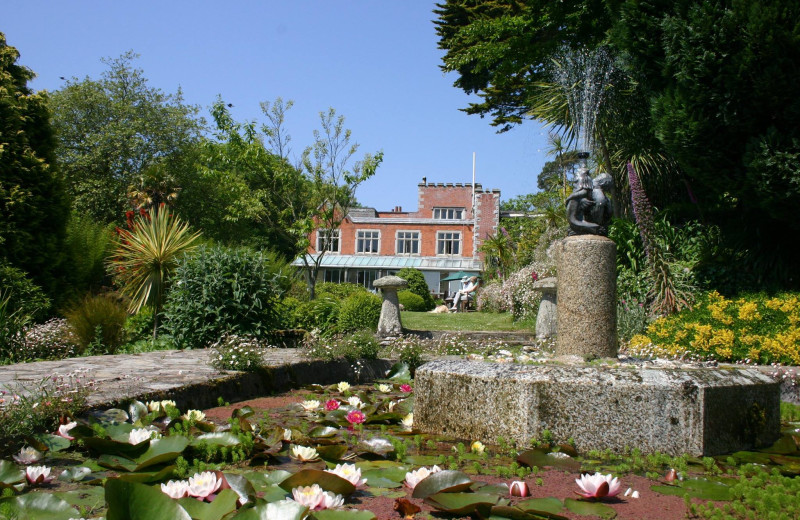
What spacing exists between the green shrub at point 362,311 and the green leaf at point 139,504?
977 centimetres

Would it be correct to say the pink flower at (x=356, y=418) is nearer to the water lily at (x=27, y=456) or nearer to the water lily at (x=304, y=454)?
the water lily at (x=304, y=454)

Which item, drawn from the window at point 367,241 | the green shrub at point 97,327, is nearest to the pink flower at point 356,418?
the green shrub at point 97,327

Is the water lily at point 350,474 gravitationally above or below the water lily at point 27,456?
above

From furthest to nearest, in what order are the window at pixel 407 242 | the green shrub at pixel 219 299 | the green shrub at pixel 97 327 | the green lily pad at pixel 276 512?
the window at pixel 407 242 → the green shrub at pixel 97 327 → the green shrub at pixel 219 299 → the green lily pad at pixel 276 512

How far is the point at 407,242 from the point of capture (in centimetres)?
4291

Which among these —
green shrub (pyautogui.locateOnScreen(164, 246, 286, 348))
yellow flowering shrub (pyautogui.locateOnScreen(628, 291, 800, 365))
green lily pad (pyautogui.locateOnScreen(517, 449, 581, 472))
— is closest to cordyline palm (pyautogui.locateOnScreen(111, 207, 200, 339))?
green shrub (pyautogui.locateOnScreen(164, 246, 286, 348))

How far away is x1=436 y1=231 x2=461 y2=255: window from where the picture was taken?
4238 centimetres

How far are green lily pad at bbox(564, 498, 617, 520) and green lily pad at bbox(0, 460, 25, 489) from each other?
2139 mm

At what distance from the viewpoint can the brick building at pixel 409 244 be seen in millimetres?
41000

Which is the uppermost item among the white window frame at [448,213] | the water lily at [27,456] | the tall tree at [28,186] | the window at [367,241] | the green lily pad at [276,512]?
the white window frame at [448,213]

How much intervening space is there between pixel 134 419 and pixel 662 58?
8.35 metres

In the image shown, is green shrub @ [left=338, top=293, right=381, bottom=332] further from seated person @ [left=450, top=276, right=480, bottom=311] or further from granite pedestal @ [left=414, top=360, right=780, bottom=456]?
seated person @ [left=450, top=276, right=480, bottom=311]

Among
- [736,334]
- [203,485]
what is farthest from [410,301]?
[203,485]

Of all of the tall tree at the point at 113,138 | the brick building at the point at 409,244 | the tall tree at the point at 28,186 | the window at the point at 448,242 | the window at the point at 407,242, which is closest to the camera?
the tall tree at the point at 28,186
